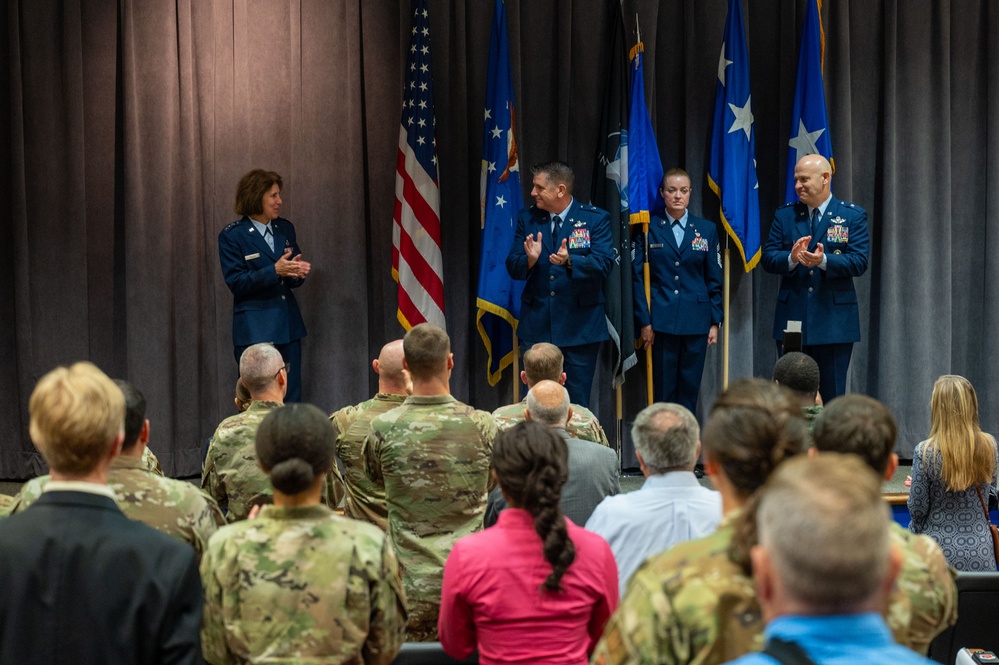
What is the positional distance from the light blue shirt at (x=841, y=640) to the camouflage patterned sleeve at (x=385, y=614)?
1.09 m

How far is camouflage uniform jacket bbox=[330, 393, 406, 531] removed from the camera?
3.50m

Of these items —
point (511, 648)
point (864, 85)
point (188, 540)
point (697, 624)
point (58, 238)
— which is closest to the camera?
point (697, 624)

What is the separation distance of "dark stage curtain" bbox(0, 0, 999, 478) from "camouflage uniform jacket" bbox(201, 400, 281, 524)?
122 inches

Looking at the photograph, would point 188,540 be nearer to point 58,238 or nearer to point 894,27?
point 58,238

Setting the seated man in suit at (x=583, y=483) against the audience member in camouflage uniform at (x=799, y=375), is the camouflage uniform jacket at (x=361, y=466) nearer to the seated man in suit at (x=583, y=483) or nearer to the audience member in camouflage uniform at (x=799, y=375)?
the seated man in suit at (x=583, y=483)

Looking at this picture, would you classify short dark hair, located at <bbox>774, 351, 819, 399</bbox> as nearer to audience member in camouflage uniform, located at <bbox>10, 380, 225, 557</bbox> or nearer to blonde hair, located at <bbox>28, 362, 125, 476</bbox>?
audience member in camouflage uniform, located at <bbox>10, 380, 225, 557</bbox>

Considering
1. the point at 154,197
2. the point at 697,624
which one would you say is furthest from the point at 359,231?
the point at 697,624

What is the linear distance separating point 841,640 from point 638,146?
16.9 feet

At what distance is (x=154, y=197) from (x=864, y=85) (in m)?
4.30

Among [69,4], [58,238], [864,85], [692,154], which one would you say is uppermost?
[69,4]

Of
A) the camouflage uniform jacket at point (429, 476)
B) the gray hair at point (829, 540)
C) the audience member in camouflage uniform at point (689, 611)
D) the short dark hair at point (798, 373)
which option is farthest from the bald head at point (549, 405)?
the gray hair at point (829, 540)

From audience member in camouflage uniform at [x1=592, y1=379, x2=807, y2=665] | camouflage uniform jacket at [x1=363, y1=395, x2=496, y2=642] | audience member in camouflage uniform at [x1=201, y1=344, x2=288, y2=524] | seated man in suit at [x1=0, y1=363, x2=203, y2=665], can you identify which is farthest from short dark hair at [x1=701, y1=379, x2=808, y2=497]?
audience member in camouflage uniform at [x1=201, y1=344, x2=288, y2=524]

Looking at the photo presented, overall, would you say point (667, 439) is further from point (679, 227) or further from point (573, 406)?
point (679, 227)

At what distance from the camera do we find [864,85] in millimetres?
6531
